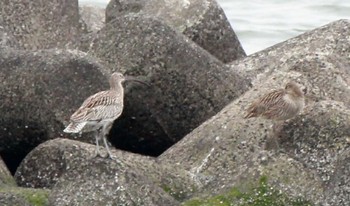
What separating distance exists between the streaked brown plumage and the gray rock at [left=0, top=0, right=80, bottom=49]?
3.32m

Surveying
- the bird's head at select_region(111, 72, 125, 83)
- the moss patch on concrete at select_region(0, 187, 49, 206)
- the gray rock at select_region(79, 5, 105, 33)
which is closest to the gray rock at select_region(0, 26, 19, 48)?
the bird's head at select_region(111, 72, 125, 83)

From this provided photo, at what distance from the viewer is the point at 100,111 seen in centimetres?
1205

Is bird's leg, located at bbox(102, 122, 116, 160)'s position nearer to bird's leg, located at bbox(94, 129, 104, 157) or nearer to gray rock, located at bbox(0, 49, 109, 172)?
bird's leg, located at bbox(94, 129, 104, 157)

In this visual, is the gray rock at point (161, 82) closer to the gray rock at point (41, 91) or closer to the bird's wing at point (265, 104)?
the gray rock at point (41, 91)

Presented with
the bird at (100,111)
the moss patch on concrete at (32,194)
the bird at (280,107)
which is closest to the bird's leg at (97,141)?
the bird at (100,111)

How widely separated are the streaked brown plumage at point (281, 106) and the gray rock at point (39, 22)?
332 centimetres

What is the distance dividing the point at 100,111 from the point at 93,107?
0.07 metres

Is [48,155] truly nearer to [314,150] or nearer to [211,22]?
[314,150]

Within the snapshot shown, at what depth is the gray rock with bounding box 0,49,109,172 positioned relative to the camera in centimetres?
1275


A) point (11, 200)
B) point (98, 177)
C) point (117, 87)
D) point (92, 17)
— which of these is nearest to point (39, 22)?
point (92, 17)

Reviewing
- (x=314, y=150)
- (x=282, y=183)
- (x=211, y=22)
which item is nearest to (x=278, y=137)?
(x=314, y=150)

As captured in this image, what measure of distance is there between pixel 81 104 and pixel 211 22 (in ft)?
9.90

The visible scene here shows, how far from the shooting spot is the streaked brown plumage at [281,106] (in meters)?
12.4

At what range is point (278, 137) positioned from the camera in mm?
12039
